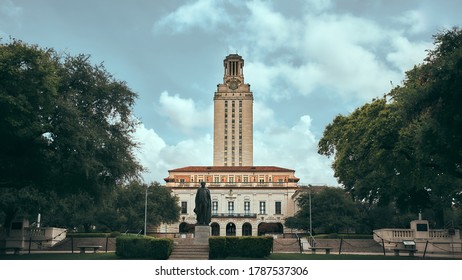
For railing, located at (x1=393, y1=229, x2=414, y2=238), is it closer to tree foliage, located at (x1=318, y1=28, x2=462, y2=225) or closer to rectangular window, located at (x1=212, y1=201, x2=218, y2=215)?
tree foliage, located at (x1=318, y1=28, x2=462, y2=225)

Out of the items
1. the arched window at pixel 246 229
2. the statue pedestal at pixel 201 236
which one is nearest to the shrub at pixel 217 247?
the statue pedestal at pixel 201 236

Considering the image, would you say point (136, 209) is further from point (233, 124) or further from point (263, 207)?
point (233, 124)

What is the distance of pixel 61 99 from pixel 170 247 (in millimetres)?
9525

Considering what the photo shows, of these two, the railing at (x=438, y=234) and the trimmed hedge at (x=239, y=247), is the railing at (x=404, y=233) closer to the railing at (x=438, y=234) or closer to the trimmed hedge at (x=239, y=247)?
the railing at (x=438, y=234)

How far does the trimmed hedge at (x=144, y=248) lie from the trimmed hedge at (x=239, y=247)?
7.34ft

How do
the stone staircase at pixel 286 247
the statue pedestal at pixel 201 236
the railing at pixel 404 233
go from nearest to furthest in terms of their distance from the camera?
the statue pedestal at pixel 201 236 < the stone staircase at pixel 286 247 < the railing at pixel 404 233

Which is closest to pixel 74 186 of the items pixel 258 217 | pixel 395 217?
pixel 395 217

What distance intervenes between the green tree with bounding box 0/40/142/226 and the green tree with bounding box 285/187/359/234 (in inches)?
1554

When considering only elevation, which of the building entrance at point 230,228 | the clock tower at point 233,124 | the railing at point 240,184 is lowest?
the building entrance at point 230,228

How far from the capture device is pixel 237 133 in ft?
361

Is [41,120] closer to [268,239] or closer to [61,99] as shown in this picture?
[61,99]

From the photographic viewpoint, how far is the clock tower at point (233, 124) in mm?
109062

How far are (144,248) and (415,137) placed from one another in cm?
1451

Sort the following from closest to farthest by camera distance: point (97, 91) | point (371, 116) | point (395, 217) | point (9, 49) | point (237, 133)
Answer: point (9, 49)
point (97, 91)
point (371, 116)
point (395, 217)
point (237, 133)
